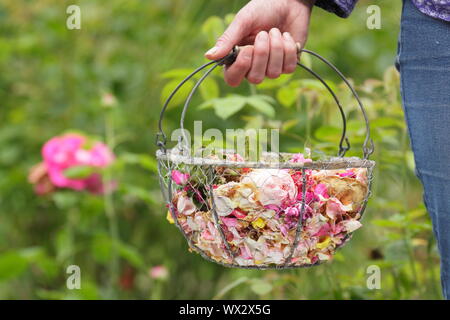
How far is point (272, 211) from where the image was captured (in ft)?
2.39

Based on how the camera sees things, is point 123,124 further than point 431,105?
Yes

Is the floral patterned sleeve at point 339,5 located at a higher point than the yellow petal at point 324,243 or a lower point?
higher

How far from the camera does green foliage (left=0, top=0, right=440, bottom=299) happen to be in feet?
5.48

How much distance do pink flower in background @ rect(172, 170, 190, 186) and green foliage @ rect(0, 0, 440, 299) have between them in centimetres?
69

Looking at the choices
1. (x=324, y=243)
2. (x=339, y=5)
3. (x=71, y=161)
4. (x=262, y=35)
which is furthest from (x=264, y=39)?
(x=71, y=161)

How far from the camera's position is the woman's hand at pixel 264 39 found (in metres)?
0.78

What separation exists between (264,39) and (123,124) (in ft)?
4.72

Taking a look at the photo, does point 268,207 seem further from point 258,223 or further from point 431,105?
point 431,105

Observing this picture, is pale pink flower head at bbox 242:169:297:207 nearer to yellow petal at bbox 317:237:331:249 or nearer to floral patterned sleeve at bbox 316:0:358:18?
yellow petal at bbox 317:237:331:249

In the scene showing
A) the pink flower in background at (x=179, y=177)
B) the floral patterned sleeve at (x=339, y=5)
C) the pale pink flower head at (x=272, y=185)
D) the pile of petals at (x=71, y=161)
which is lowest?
the pale pink flower head at (x=272, y=185)

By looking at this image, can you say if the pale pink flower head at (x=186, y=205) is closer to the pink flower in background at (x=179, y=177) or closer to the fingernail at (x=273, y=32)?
the pink flower in background at (x=179, y=177)

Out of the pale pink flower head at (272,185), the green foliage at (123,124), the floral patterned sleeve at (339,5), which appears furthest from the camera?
the green foliage at (123,124)

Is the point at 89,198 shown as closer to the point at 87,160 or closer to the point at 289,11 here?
the point at 87,160

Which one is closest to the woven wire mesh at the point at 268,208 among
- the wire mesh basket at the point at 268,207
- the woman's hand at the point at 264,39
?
the wire mesh basket at the point at 268,207
